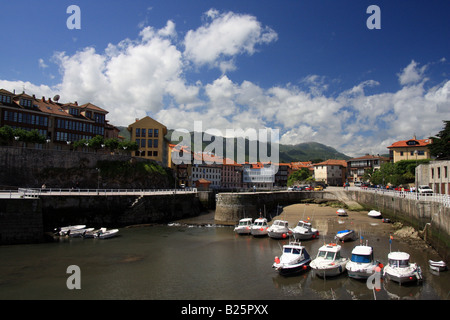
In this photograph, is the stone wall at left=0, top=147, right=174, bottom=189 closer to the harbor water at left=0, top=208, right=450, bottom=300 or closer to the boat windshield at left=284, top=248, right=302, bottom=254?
the harbor water at left=0, top=208, right=450, bottom=300

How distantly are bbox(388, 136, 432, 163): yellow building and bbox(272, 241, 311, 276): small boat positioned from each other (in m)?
76.9

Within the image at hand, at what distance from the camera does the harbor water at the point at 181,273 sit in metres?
17.8

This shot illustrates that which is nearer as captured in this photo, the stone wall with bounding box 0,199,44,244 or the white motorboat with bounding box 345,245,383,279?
the white motorboat with bounding box 345,245,383,279

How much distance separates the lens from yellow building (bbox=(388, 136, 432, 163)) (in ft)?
274

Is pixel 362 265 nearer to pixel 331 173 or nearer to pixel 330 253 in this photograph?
pixel 330 253

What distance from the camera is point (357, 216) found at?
150 ft

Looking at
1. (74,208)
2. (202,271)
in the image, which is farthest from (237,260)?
(74,208)

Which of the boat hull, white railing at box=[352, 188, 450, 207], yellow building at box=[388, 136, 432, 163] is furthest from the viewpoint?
yellow building at box=[388, 136, 432, 163]

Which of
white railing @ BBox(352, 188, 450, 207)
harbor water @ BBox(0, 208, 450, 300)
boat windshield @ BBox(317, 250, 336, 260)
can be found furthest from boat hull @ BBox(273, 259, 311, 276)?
white railing @ BBox(352, 188, 450, 207)

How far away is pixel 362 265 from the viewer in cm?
1994

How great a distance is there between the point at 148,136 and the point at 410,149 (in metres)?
74.9

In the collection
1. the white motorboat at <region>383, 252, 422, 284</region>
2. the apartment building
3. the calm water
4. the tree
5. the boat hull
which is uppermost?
the apartment building
